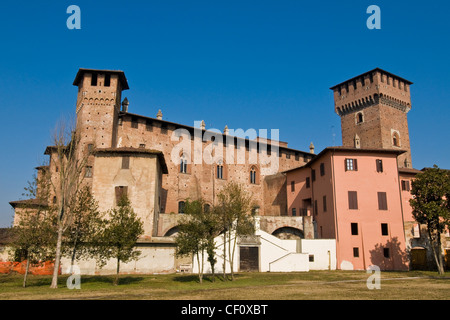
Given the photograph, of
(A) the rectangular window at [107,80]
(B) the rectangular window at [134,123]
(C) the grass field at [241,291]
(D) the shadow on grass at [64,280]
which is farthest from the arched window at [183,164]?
(C) the grass field at [241,291]

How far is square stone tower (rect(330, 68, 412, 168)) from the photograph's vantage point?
58.6m

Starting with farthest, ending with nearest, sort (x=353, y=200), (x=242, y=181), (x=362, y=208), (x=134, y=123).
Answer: (x=242, y=181) < (x=134, y=123) < (x=353, y=200) < (x=362, y=208)

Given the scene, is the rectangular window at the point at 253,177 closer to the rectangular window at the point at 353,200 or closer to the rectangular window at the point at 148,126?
the rectangular window at the point at 148,126

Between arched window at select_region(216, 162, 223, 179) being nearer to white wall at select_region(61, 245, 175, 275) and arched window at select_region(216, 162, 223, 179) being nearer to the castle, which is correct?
the castle

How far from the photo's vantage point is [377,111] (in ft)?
193

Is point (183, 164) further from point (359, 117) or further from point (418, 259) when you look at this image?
point (359, 117)

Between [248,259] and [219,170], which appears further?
[219,170]

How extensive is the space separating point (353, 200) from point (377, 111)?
29479mm

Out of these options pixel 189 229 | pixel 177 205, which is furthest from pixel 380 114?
pixel 189 229

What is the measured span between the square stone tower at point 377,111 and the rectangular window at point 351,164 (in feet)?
77.1

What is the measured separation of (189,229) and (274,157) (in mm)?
A: 30962

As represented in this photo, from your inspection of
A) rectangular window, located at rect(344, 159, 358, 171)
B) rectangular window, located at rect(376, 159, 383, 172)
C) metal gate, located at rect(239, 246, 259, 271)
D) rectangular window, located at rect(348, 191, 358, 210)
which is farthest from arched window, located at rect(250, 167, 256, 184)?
metal gate, located at rect(239, 246, 259, 271)

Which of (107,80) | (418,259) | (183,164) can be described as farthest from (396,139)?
(107,80)

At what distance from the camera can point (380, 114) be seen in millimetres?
58656
